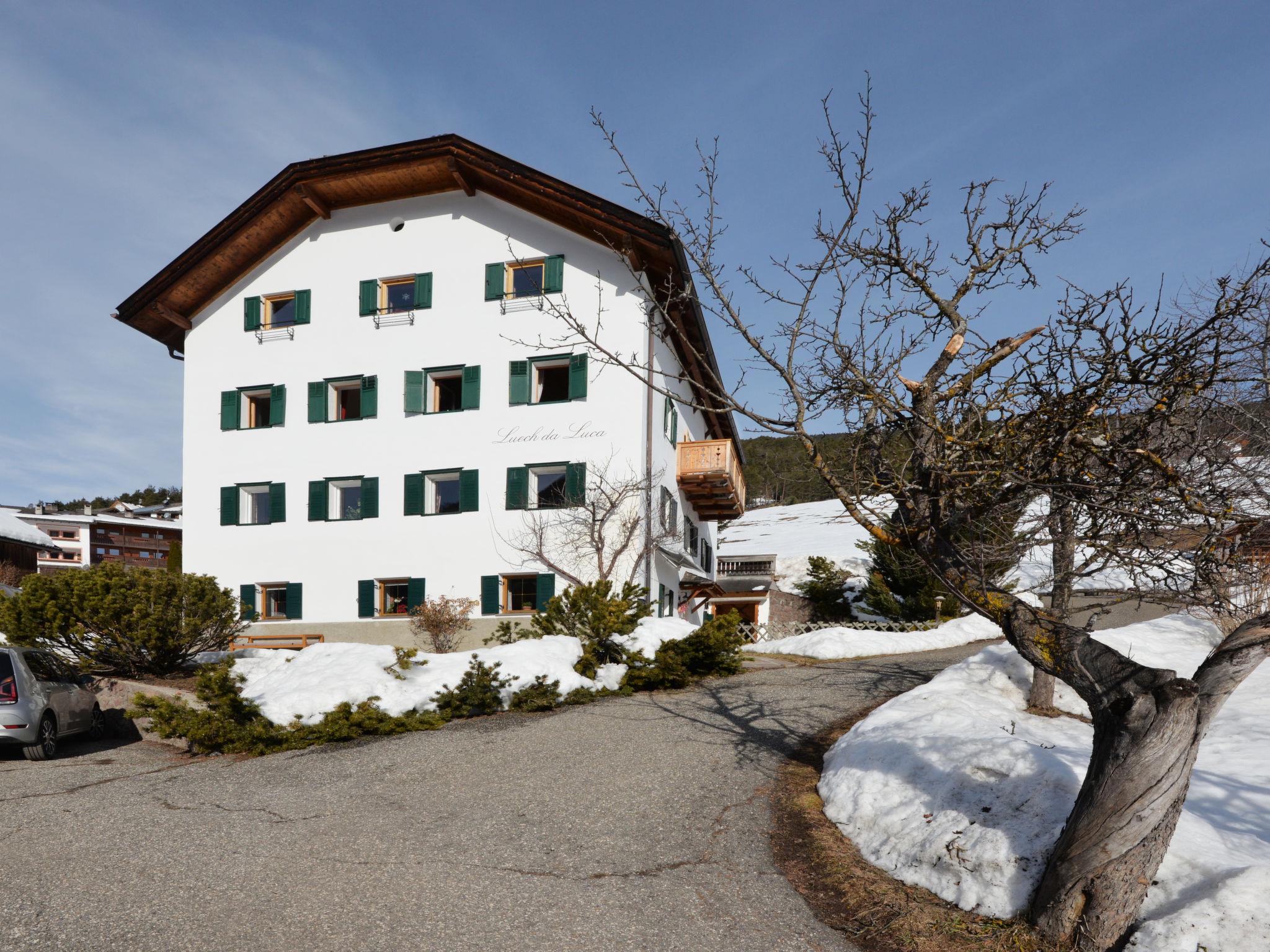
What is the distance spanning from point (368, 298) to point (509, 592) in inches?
329

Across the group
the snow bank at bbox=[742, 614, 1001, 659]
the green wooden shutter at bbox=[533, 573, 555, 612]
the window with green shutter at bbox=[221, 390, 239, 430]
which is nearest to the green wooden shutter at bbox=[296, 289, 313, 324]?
the window with green shutter at bbox=[221, 390, 239, 430]

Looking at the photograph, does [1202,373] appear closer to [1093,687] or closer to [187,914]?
[1093,687]

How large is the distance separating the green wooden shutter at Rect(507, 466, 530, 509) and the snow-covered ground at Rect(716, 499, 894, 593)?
48.8ft

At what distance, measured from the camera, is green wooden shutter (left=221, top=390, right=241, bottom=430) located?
2375 cm

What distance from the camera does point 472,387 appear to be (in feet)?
71.7

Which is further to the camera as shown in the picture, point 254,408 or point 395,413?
point 254,408

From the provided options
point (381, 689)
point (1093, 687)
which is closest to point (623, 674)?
point (381, 689)

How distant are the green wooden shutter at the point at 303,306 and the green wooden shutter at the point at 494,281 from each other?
504cm

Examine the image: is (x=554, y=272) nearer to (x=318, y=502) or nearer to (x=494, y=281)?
(x=494, y=281)

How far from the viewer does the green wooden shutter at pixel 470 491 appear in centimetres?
2155

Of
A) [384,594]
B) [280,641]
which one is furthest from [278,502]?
[384,594]

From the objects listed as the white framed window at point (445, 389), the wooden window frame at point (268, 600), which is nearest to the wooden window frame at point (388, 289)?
the white framed window at point (445, 389)

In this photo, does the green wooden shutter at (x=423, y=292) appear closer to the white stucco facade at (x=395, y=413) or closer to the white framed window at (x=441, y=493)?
the white stucco facade at (x=395, y=413)

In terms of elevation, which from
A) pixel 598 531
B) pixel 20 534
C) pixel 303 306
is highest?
pixel 303 306
